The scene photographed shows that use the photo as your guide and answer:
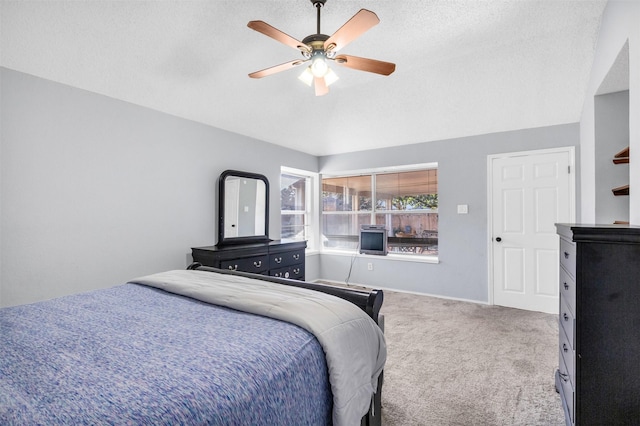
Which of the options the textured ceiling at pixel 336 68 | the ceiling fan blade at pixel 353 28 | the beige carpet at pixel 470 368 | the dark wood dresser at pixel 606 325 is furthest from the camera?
the textured ceiling at pixel 336 68

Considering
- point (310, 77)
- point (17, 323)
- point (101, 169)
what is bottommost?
point (17, 323)

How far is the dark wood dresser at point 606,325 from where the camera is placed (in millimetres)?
1268

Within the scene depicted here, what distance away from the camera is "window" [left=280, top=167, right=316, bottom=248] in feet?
17.2

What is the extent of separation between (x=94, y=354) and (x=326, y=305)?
87 cm

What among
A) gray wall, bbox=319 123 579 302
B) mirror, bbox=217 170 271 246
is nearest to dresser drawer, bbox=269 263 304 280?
mirror, bbox=217 170 271 246

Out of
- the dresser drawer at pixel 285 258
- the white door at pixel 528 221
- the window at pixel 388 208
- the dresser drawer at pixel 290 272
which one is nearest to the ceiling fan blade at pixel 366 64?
the dresser drawer at pixel 285 258

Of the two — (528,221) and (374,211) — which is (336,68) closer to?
(374,211)

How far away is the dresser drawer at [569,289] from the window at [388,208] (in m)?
3.07

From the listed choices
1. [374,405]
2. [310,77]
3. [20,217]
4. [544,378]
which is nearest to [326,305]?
[374,405]

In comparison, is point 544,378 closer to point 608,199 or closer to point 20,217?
point 608,199

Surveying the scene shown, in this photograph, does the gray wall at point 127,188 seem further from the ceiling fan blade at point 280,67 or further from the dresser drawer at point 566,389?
the dresser drawer at point 566,389

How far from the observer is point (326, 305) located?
4.84 feet

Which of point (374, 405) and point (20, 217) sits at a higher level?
point (20, 217)

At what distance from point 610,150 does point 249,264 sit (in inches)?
133
